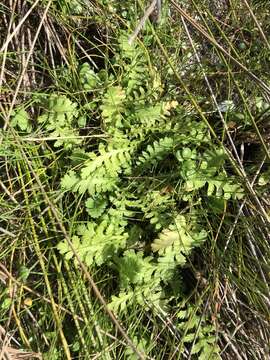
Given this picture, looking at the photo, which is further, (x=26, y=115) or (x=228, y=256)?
(x=26, y=115)

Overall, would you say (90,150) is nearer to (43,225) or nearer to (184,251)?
(43,225)

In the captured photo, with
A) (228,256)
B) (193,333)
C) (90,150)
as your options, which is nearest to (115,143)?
(90,150)

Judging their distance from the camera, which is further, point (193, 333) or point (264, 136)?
point (264, 136)

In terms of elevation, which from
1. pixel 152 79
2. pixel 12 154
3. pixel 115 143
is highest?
pixel 152 79

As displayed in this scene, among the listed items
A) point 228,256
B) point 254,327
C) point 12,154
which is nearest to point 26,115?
point 12,154

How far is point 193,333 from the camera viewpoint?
5.47 ft

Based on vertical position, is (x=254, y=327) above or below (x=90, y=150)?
below

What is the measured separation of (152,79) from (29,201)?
24.4 inches

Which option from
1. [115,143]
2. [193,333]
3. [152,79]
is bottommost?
[193,333]

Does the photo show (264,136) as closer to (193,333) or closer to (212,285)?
(212,285)

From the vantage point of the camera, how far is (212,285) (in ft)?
5.54

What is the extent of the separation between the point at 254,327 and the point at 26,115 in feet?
3.53

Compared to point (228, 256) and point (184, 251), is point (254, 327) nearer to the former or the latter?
point (228, 256)

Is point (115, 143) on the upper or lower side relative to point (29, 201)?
upper
